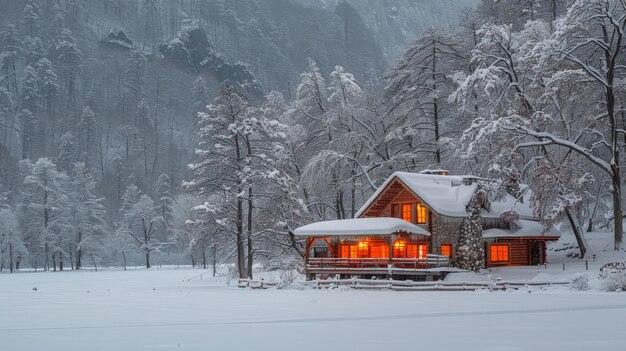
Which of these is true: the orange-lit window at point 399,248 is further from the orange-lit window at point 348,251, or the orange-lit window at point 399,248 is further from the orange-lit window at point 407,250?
the orange-lit window at point 348,251

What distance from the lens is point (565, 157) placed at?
37.6m

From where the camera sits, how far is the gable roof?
133 ft

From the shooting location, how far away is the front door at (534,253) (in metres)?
45.1

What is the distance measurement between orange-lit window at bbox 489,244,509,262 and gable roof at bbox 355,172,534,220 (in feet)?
8.29

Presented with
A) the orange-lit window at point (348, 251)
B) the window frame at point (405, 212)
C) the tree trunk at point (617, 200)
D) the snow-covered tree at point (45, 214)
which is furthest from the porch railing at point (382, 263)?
the snow-covered tree at point (45, 214)

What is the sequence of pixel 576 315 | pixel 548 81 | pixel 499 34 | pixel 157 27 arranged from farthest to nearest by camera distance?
1. pixel 157 27
2. pixel 499 34
3. pixel 548 81
4. pixel 576 315

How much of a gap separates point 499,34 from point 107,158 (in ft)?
400

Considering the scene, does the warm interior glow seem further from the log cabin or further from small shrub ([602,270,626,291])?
small shrub ([602,270,626,291])

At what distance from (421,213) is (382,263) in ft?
15.9

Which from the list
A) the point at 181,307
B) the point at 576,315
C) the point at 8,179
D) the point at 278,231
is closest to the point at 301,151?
the point at 278,231

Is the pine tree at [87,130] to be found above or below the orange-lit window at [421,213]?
above

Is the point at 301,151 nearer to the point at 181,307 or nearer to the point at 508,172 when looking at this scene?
the point at 508,172

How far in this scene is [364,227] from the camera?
3966 centimetres

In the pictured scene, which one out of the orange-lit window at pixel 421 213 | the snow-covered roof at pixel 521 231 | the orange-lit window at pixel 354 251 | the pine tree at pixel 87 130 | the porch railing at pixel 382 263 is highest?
the pine tree at pixel 87 130
